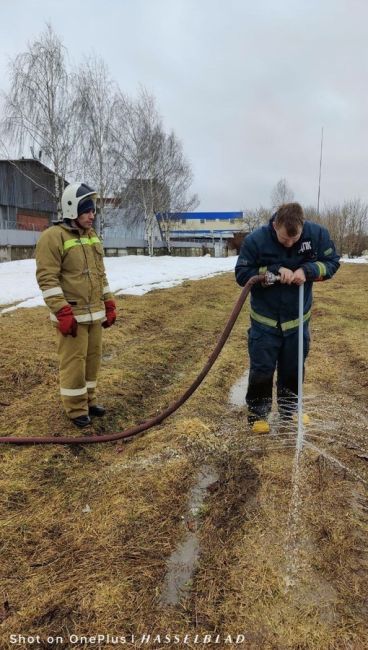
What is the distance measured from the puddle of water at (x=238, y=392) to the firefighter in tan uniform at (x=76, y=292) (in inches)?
62.0

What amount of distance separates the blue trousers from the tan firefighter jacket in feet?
4.65

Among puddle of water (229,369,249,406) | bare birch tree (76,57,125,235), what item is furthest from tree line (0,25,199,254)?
puddle of water (229,369,249,406)

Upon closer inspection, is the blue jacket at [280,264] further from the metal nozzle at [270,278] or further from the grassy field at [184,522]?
the grassy field at [184,522]

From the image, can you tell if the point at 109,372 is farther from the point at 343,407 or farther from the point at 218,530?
the point at 218,530

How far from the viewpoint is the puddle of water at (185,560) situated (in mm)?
2164

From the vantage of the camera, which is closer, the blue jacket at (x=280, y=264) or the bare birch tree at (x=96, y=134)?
the blue jacket at (x=280, y=264)

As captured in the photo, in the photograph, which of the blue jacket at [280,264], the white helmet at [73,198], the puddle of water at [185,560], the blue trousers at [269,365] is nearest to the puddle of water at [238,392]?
the blue trousers at [269,365]

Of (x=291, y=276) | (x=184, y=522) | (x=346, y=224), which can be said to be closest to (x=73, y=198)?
(x=291, y=276)

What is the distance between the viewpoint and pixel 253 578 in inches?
87.7

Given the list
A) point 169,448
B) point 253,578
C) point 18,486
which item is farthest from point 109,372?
point 253,578

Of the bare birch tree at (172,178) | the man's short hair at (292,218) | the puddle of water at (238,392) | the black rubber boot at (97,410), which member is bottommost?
the puddle of water at (238,392)

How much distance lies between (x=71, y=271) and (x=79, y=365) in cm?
80

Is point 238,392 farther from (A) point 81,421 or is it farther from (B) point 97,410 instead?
(A) point 81,421

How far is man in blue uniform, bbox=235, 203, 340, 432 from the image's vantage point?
356 cm
